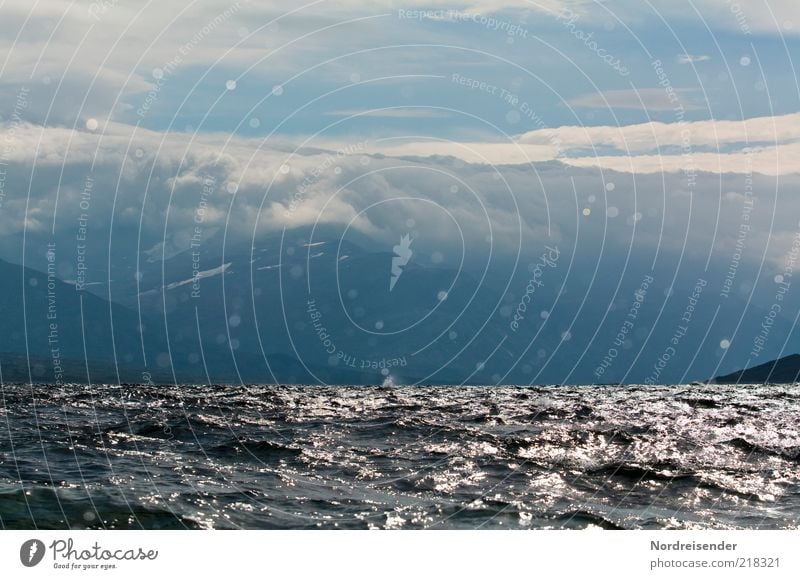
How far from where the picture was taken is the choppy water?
24.0m

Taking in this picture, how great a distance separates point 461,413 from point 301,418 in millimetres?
9750

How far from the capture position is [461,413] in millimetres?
53469

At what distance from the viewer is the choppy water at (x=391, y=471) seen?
24047 mm

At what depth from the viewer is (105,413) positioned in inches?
2003

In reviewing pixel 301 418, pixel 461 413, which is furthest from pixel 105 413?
pixel 461 413

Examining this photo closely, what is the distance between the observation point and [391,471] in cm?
3017
